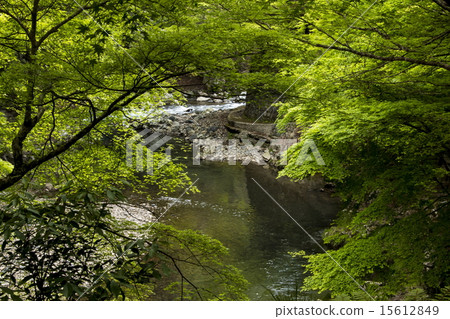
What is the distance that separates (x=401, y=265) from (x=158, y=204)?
24.7ft

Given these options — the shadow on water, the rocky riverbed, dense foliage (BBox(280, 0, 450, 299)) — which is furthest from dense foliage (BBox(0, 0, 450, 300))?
the rocky riverbed

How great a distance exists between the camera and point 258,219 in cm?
1016

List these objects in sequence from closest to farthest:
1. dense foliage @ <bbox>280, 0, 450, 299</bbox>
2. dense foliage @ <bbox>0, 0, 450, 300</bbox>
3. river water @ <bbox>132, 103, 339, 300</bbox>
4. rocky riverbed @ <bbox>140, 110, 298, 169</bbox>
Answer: dense foliage @ <bbox>0, 0, 450, 300</bbox> < dense foliage @ <bbox>280, 0, 450, 299</bbox> < river water @ <bbox>132, 103, 339, 300</bbox> < rocky riverbed @ <bbox>140, 110, 298, 169</bbox>

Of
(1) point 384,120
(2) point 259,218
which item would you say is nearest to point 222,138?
(2) point 259,218

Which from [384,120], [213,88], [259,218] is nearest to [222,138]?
[259,218]

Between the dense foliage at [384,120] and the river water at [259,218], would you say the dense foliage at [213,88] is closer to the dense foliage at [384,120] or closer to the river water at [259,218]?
the dense foliage at [384,120]

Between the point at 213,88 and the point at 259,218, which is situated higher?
the point at 213,88

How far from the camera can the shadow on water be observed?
7.63 meters

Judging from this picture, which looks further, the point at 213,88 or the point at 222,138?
the point at 222,138

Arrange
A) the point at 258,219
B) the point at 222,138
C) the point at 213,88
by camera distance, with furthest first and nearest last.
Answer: the point at 222,138 < the point at 258,219 < the point at 213,88

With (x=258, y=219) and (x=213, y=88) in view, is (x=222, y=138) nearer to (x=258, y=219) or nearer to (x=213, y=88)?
(x=258, y=219)

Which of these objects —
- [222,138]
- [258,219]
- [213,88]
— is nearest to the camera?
[213,88]

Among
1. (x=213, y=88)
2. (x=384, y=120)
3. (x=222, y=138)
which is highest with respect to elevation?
(x=213, y=88)

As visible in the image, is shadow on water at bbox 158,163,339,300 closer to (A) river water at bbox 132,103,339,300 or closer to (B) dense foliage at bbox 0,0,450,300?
(A) river water at bbox 132,103,339,300
